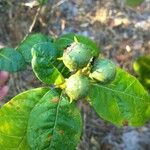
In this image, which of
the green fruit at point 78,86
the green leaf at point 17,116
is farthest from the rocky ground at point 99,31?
the green fruit at point 78,86

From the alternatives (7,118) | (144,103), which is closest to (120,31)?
(144,103)

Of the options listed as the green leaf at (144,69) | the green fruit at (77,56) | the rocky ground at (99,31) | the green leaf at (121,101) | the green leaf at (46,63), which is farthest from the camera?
the rocky ground at (99,31)

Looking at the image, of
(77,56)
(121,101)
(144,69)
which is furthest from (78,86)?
(144,69)

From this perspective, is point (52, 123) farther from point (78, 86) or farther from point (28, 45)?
point (28, 45)

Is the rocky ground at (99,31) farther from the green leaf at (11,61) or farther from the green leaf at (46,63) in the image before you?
the green leaf at (46,63)

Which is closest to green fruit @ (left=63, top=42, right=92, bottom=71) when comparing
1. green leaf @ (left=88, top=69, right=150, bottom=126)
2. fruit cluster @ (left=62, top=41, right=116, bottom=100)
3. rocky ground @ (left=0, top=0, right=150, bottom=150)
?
fruit cluster @ (left=62, top=41, right=116, bottom=100)

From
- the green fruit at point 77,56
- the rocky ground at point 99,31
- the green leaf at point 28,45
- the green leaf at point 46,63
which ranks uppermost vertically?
the green fruit at point 77,56

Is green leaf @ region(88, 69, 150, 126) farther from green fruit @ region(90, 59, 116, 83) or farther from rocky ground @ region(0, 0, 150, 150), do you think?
rocky ground @ region(0, 0, 150, 150)
